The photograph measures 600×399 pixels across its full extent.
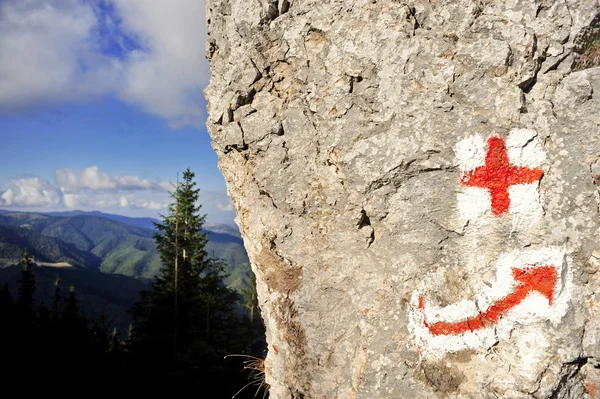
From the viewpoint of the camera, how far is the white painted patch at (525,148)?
3145 millimetres

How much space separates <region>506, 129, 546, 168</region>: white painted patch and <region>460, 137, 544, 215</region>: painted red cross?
0.06 m

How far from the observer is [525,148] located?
3.17 metres

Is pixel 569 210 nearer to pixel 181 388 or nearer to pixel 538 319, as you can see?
pixel 538 319

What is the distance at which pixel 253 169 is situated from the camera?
4.50 meters

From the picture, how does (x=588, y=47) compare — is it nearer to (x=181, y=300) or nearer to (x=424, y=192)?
(x=424, y=192)

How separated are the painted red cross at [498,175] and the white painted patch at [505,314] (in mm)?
496

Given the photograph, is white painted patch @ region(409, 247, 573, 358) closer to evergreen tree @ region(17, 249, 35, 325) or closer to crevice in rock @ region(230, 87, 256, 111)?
crevice in rock @ region(230, 87, 256, 111)

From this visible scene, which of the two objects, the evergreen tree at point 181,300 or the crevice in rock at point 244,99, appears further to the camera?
the evergreen tree at point 181,300

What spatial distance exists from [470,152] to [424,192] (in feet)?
1.86

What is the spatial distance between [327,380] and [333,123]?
2939mm

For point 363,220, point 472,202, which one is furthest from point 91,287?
point 472,202

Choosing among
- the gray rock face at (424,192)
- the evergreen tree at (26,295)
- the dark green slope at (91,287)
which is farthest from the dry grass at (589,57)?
the dark green slope at (91,287)

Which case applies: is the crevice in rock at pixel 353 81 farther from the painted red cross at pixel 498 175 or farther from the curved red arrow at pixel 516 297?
the curved red arrow at pixel 516 297

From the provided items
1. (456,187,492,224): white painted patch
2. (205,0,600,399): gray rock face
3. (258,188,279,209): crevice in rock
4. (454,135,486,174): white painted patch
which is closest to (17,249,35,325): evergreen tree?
(258,188,279,209): crevice in rock
